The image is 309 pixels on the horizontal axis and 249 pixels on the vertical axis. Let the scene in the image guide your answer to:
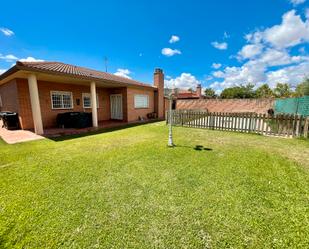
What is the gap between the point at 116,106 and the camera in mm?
13203

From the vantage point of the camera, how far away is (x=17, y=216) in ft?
7.19

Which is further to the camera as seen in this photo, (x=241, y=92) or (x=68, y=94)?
(x=241, y=92)

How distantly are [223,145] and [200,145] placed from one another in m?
0.86

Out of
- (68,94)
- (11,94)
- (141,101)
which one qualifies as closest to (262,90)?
(141,101)

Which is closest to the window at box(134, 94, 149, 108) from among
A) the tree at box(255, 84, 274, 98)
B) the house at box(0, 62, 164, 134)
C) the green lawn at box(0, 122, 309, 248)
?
the house at box(0, 62, 164, 134)

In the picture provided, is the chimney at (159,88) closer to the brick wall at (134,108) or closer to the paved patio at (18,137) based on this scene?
the brick wall at (134,108)

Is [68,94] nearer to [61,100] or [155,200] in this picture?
[61,100]

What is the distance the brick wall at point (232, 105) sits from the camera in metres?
16.8

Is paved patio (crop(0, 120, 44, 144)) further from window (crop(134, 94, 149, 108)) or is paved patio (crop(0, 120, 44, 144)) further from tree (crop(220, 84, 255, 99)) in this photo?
tree (crop(220, 84, 255, 99))

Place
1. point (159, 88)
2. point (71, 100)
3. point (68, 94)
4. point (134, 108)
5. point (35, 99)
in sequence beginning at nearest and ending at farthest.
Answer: point (35, 99)
point (68, 94)
point (71, 100)
point (134, 108)
point (159, 88)

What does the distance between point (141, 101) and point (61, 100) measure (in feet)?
21.2

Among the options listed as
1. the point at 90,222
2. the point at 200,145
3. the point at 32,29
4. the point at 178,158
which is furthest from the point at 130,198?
the point at 32,29

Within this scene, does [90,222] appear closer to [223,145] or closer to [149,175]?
[149,175]

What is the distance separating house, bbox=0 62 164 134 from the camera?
719cm
